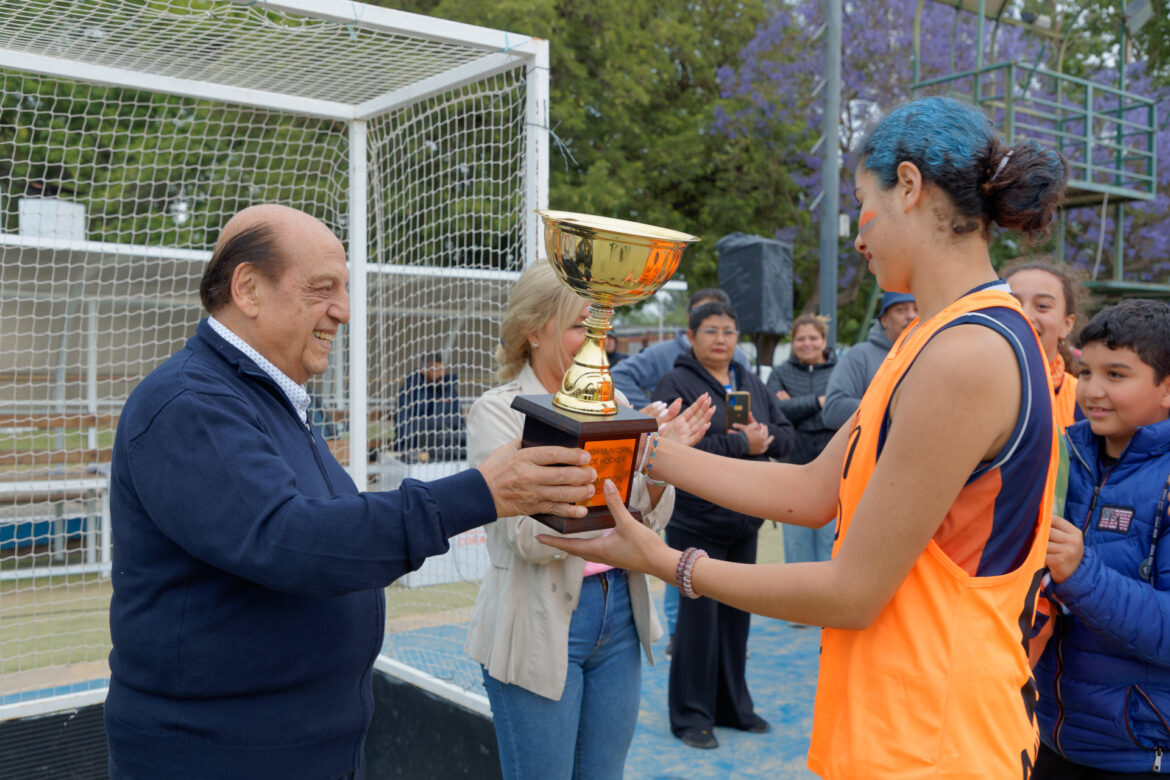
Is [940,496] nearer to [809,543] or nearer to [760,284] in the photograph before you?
[809,543]

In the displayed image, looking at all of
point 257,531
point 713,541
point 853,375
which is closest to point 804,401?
point 853,375

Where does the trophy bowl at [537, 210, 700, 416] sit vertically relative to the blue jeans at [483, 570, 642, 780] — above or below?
above

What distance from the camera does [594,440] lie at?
1.90m

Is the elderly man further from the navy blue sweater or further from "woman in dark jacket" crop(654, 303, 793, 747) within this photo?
"woman in dark jacket" crop(654, 303, 793, 747)

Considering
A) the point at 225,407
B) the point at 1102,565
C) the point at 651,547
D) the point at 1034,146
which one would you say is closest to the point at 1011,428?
the point at 1034,146

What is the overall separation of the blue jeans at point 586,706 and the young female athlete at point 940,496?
40.6 inches

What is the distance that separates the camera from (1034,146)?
1619 millimetres

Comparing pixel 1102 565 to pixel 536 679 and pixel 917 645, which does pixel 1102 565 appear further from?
pixel 536 679

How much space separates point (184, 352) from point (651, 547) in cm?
109

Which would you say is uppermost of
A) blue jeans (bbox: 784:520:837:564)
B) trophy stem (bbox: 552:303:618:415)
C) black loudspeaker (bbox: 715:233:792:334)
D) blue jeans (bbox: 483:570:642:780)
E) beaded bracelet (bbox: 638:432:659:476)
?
black loudspeaker (bbox: 715:233:792:334)

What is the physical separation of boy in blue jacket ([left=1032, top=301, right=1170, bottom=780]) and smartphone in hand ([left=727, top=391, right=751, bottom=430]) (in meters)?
2.23

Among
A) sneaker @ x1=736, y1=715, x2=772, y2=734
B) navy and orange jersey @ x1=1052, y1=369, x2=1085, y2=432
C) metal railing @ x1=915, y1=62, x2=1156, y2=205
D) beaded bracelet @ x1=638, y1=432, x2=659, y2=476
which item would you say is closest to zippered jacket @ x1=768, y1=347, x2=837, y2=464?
sneaker @ x1=736, y1=715, x2=772, y2=734

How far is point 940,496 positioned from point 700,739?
3492mm

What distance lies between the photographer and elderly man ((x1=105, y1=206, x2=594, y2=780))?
65.3 inches
